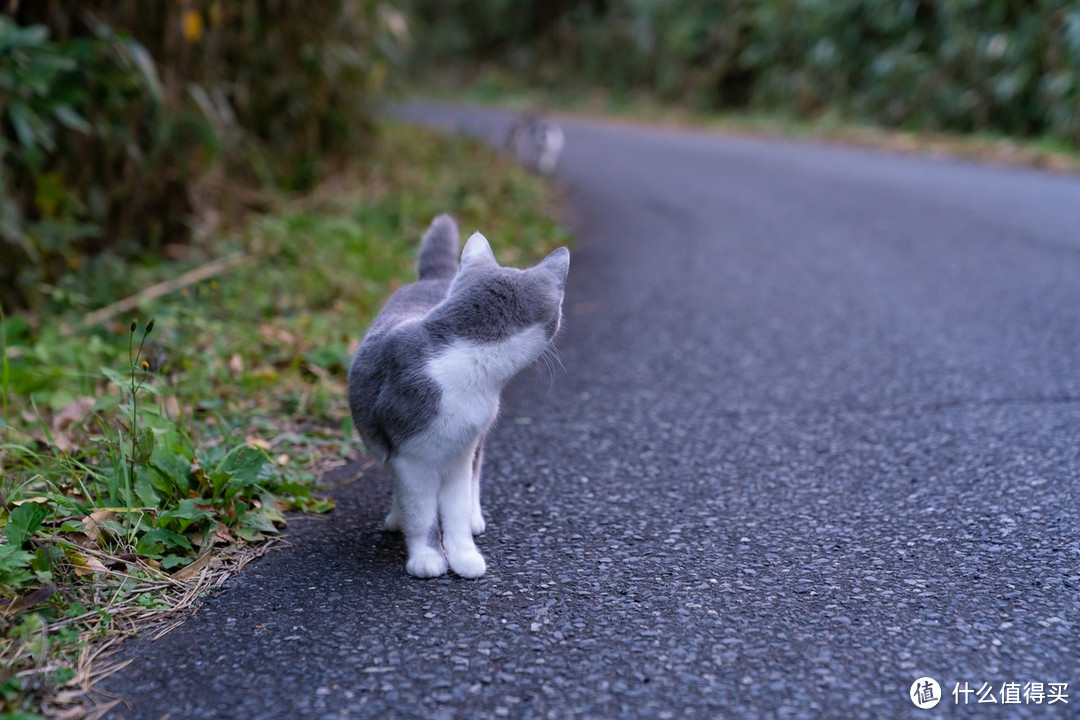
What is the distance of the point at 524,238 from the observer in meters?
5.96

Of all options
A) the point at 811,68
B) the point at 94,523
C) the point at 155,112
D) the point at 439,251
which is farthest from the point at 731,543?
the point at 811,68

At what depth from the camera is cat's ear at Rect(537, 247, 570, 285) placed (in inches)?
95.3

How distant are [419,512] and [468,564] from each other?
0.56 feet

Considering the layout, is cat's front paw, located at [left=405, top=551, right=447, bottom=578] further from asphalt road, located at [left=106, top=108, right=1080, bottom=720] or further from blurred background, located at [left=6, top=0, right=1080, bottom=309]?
blurred background, located at [left=6, top=0, right=1080, bottom=309]

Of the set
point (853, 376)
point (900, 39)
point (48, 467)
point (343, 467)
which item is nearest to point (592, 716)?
point (343, 467)

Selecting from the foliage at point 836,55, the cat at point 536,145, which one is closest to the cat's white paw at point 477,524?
the cat at point 536,145

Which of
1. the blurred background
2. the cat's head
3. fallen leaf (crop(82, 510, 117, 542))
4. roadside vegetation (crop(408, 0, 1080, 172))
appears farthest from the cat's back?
roadside vegetation (crop(408, 0, 1080, 172))

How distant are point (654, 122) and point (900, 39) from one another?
162 inches

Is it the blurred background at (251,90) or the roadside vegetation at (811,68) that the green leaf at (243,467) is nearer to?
the blurred background at (251,90)

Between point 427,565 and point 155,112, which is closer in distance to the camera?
point 427,565

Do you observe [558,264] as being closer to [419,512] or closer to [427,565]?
[419,512]

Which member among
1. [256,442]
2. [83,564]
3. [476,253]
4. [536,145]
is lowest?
[536,145]

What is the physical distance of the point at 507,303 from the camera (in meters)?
2.33

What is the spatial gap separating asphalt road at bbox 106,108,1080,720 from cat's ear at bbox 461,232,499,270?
70cm
